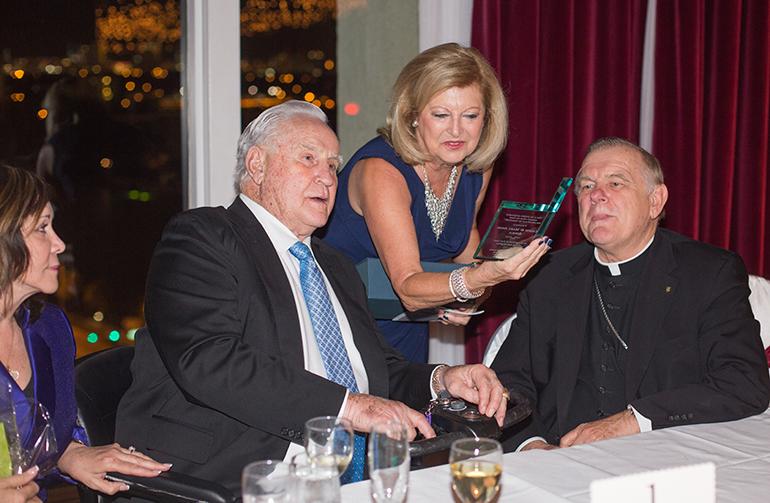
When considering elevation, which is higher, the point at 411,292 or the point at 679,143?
the point at 679,143

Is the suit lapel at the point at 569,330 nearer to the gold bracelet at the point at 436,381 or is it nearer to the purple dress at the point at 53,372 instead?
the gold bracelet at the point at 436,381

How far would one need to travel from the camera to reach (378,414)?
180 centimetres

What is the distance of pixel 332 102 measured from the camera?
150 inches

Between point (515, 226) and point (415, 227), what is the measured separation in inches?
28.1

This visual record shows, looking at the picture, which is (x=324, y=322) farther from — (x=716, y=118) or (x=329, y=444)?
(x=716, y=118)

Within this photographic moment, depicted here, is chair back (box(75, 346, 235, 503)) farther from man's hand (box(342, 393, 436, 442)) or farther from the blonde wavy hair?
the blonde wavy hair

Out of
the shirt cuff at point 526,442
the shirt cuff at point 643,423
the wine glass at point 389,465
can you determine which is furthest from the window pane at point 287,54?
the wine glass at point 389,465

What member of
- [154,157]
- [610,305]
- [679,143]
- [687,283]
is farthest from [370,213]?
[679,143]

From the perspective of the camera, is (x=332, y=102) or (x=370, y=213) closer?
(x=370, y=213)

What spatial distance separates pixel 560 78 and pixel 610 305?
1789 mm

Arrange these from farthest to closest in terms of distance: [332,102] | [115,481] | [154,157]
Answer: [154,157] < [332,102] < [115,481]

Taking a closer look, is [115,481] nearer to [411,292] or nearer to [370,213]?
[411,292]

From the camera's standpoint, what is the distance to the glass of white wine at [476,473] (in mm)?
1204

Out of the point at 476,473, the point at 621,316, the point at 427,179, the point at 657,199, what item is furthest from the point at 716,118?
the point at 476,473
